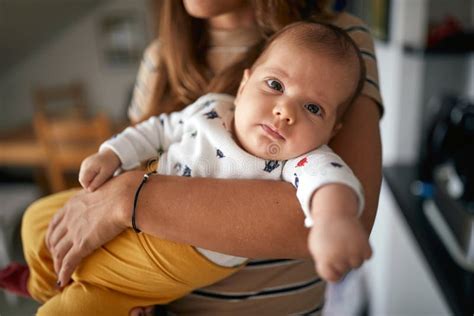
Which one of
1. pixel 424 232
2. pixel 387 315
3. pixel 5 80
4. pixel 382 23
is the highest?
pixel 382 23

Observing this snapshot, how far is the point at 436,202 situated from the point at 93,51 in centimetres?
378

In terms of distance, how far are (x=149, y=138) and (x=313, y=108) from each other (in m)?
0.29

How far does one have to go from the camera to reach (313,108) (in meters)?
0.63

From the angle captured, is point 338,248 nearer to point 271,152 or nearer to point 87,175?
point 271,152

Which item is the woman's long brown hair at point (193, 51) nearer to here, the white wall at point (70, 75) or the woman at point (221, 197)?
the woman at point (221, 197)

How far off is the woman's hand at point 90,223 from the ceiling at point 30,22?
116 inches

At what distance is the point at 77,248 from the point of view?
0.68 m

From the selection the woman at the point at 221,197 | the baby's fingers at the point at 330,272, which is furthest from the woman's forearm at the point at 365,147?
the baby's fingers at the point at 330,272

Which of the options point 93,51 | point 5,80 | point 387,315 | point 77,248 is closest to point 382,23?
point 387,315

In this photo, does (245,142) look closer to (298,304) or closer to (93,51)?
(298,304)

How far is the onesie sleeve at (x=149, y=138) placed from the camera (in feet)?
2.39

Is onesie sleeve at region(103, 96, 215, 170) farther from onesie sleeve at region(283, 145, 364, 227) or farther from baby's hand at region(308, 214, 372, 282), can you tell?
baby's hand at region(308, 214, 372, 282)

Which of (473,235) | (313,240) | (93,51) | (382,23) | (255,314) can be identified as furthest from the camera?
(93,51)

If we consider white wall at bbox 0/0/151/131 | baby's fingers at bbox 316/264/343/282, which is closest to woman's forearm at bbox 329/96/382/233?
baby's fingers at bbox 316/264/343/282
